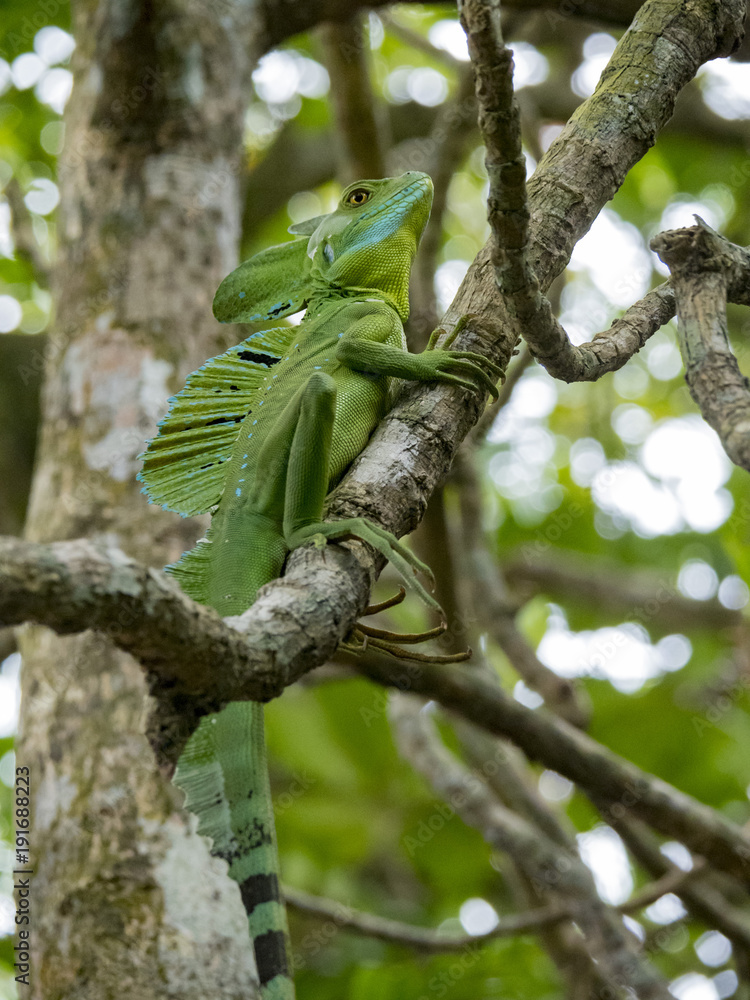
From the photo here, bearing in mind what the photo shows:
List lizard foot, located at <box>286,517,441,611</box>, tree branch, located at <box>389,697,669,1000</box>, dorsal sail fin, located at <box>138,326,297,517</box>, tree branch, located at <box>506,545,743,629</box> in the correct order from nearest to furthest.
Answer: lizard foot, located at <box>286,517,441,611</box>, dorsal sail fin, located at <box>138,326,297,517</box>, tree branch, located at <box>389,697,669,1000</box>, tree branch, located at <box>506,545,743,629</box>

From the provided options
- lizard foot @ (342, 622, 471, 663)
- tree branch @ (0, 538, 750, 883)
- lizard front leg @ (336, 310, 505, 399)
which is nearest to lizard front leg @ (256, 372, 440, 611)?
lizard foot @ (342, 622, 471, 663)

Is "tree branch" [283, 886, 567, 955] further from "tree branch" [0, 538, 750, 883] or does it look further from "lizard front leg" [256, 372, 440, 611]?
"tree branch" [0, 538, 750, 883]

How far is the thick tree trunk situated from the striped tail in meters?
0.87

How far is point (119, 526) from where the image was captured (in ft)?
12.8

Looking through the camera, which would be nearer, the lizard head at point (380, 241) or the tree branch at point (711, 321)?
the tree branch at point (711, 321)

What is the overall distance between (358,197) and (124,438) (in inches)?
54.6

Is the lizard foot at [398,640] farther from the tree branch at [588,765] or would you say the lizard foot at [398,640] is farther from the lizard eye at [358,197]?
the tree branch at [588,765]

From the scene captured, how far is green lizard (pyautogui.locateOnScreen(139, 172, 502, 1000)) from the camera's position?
2410 mm

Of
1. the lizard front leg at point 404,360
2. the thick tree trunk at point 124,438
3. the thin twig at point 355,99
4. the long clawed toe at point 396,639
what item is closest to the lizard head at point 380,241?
the lizard front leg at point 404,360

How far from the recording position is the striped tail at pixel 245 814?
2.32 m

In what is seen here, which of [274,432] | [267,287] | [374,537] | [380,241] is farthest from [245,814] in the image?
[380,241]

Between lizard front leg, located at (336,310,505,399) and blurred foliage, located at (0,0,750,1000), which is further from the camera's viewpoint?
blurred foliage, located at (0,0,750,1000)

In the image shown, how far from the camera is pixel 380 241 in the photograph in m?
3.44

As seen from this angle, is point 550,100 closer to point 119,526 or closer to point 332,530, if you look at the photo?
point 119,526
